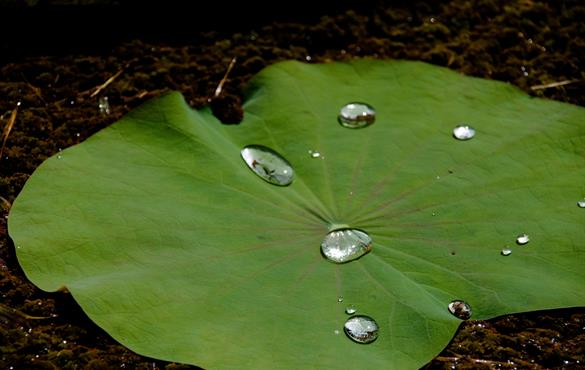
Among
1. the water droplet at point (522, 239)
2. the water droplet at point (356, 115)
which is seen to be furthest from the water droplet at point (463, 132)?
the water droplet at point (522, 239)

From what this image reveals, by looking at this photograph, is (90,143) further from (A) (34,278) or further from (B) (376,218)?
(B) (376,218)

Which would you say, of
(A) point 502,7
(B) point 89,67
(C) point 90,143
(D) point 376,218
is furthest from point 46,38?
(A) point 502,7

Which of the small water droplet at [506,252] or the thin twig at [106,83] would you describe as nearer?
the small water droplet at [506,252]

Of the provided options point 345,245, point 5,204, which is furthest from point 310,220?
point 5,204

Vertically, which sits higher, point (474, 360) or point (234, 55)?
point (234, 55)

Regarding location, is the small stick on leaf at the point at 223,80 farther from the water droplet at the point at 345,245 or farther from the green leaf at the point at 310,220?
the water droplet at the point at 345,245

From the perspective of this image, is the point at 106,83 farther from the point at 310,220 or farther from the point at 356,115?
the point at 310,220
